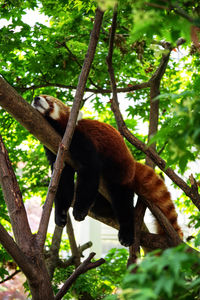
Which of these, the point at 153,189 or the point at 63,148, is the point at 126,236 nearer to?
the point at 153,189

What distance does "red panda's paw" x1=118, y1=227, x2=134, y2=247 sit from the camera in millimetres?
2992

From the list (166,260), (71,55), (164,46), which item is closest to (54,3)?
(71,55)

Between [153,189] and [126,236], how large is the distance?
44cm

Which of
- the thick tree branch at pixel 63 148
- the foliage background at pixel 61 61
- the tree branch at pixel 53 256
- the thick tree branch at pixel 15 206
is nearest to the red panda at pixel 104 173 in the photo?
the foliage background at pixel 61 61

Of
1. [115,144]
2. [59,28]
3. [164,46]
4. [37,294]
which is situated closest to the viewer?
[37,294]

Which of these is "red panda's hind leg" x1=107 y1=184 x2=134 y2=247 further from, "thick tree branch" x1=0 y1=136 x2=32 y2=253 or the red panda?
"thick tree branch" x1=0 y1=136 x2=32 y2=253

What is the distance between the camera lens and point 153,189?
3119 millimetres

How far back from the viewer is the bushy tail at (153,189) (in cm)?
312

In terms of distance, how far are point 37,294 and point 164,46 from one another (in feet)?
8.04

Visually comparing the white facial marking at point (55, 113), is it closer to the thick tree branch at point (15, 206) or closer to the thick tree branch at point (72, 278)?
the thick tree branch at point (15, 206)

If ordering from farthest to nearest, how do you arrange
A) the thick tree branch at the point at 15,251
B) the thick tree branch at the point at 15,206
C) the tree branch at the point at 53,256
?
the tree branch at the point at 53,256 → the thick tree branch at the point at 15,206 → the thick tree branch at the point at 15,251

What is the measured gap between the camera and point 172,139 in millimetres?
1096

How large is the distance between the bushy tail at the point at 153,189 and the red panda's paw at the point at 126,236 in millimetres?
317

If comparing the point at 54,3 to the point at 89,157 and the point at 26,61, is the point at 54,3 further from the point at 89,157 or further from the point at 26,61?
the point at 89,157
